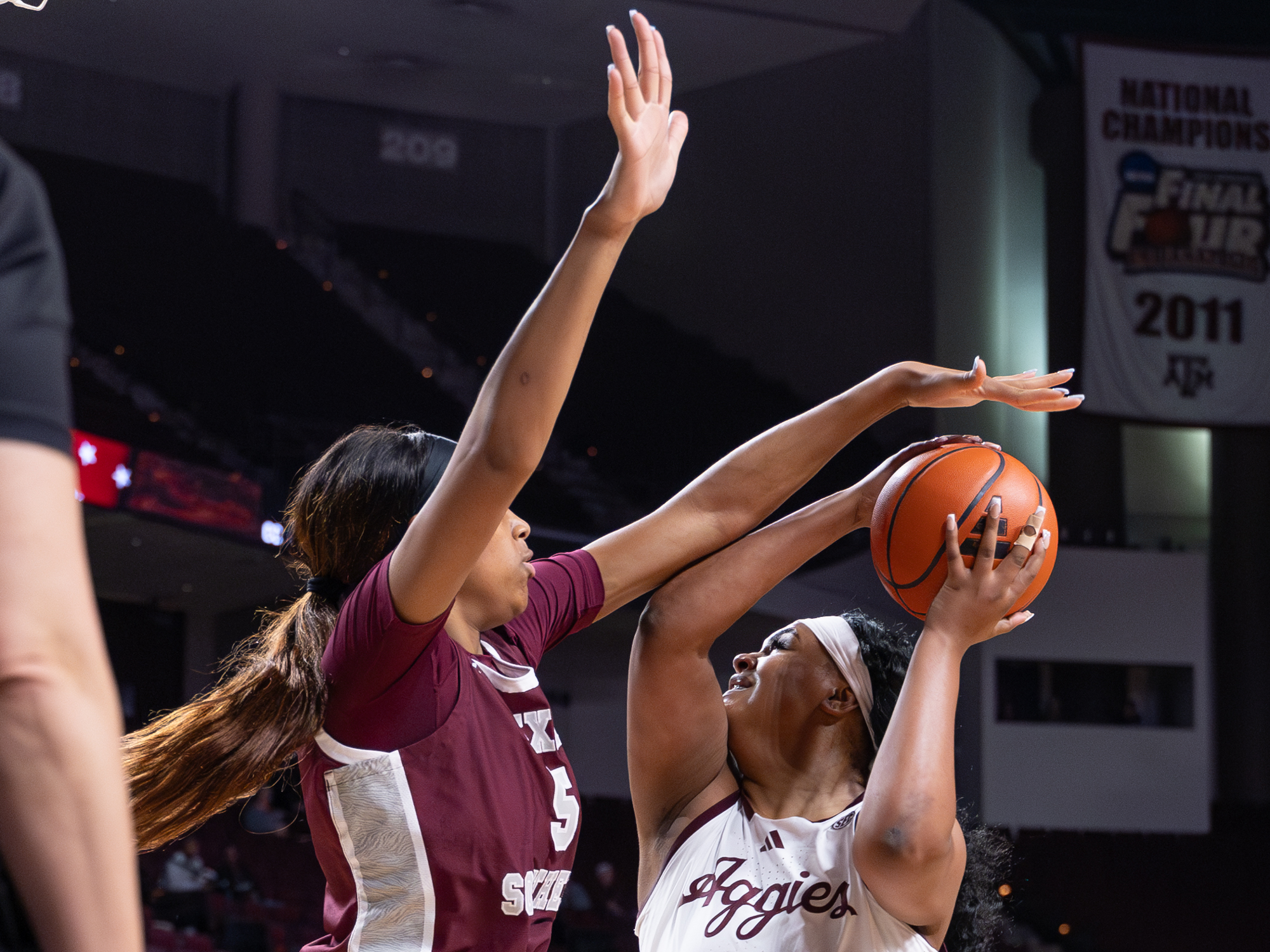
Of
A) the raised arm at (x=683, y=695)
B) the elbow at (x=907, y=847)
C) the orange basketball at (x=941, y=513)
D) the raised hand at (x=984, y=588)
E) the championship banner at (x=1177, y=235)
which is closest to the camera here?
the elbow at (x=907, y=847)

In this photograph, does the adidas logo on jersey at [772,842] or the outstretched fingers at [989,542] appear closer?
the outstretched fingers at [989,542]

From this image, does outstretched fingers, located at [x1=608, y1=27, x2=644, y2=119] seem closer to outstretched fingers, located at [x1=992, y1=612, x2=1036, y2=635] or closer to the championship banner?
outstretched fingers, located at [x1=992, y1=612, x2=1036, y2=635]

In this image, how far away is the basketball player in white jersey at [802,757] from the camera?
1.82 meters

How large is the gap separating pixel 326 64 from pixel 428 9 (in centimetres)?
158

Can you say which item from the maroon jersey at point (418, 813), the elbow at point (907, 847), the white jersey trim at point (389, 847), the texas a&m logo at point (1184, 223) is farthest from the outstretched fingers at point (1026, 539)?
the texas a&m logo at point (1184, 223)

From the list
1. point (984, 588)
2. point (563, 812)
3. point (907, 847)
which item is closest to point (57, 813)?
point (563, 812)

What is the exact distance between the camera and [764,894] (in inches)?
79.5

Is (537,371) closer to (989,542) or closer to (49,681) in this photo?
(49,681)

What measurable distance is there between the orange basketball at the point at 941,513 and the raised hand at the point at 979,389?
110mm

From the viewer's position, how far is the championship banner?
489 inches

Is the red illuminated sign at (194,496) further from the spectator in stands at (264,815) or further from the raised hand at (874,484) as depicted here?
the raised hand at (874,484)

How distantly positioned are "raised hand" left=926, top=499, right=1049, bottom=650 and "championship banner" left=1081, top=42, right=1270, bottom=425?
437 inches

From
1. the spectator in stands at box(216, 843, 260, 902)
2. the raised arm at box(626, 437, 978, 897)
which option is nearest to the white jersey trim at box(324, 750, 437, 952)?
the raised arm at box(626, 437, 978, 897)

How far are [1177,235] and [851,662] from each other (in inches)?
462
